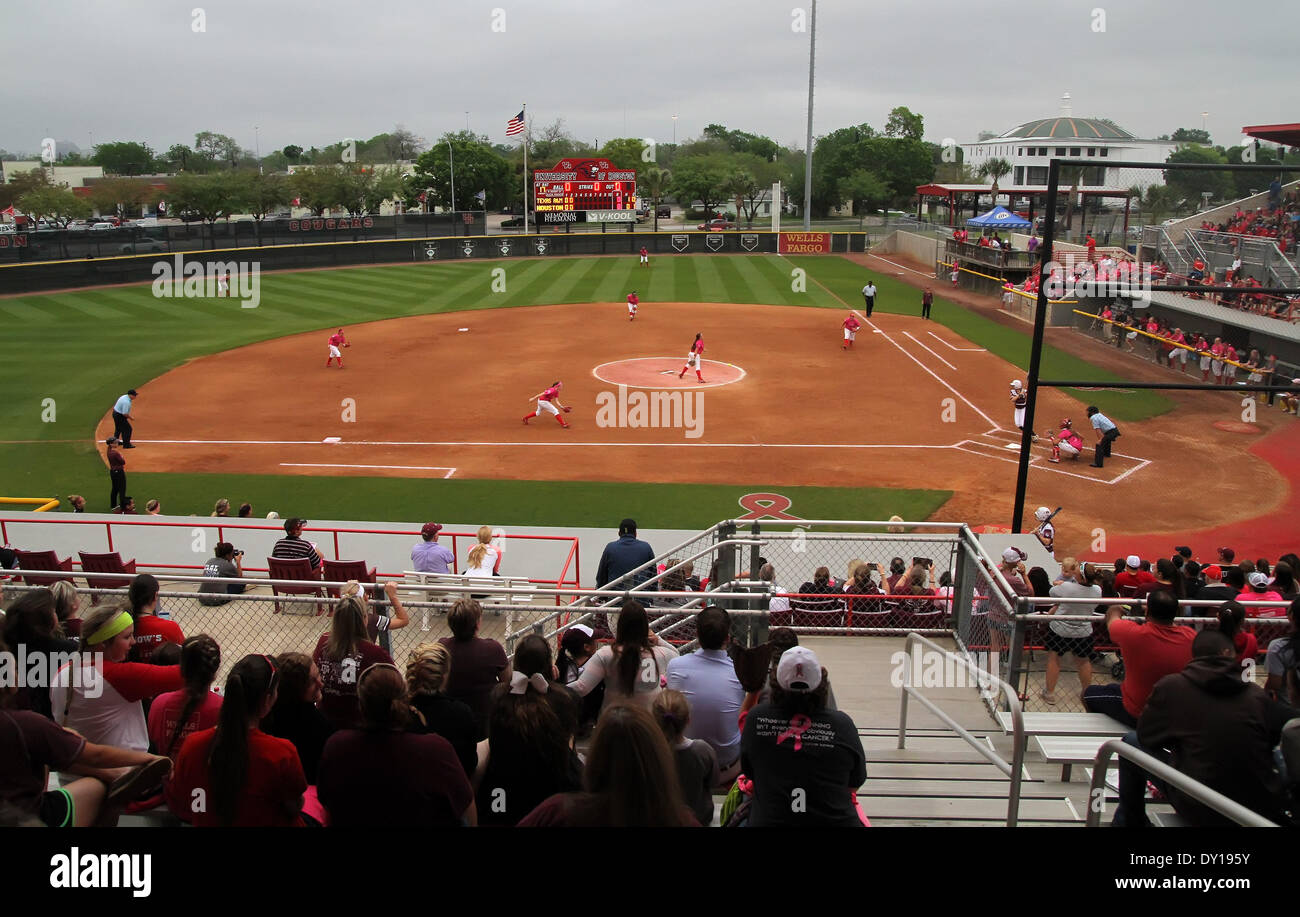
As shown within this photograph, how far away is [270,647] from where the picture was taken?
10984mm

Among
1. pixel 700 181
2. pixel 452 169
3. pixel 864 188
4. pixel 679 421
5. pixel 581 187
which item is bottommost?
pixel 679 421

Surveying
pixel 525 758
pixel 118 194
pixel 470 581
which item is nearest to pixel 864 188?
pixel 118 194

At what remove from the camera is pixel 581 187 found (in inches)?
2542

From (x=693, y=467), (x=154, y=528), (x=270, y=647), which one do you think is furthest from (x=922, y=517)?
(x=154, y=528)

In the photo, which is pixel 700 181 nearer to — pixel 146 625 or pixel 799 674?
pixel 146 625

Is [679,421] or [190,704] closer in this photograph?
[190,704]

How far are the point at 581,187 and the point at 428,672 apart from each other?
204ft

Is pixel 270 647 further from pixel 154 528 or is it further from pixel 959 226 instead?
pixel 959 226

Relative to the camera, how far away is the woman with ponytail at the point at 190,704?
5.27 meters

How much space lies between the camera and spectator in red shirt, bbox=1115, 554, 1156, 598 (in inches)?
432

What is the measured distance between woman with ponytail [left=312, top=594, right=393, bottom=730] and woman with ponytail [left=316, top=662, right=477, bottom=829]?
1433mm

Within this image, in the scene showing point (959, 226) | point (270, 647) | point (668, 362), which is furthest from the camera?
point (959, 226)

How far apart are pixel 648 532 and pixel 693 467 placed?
4.66 meters
